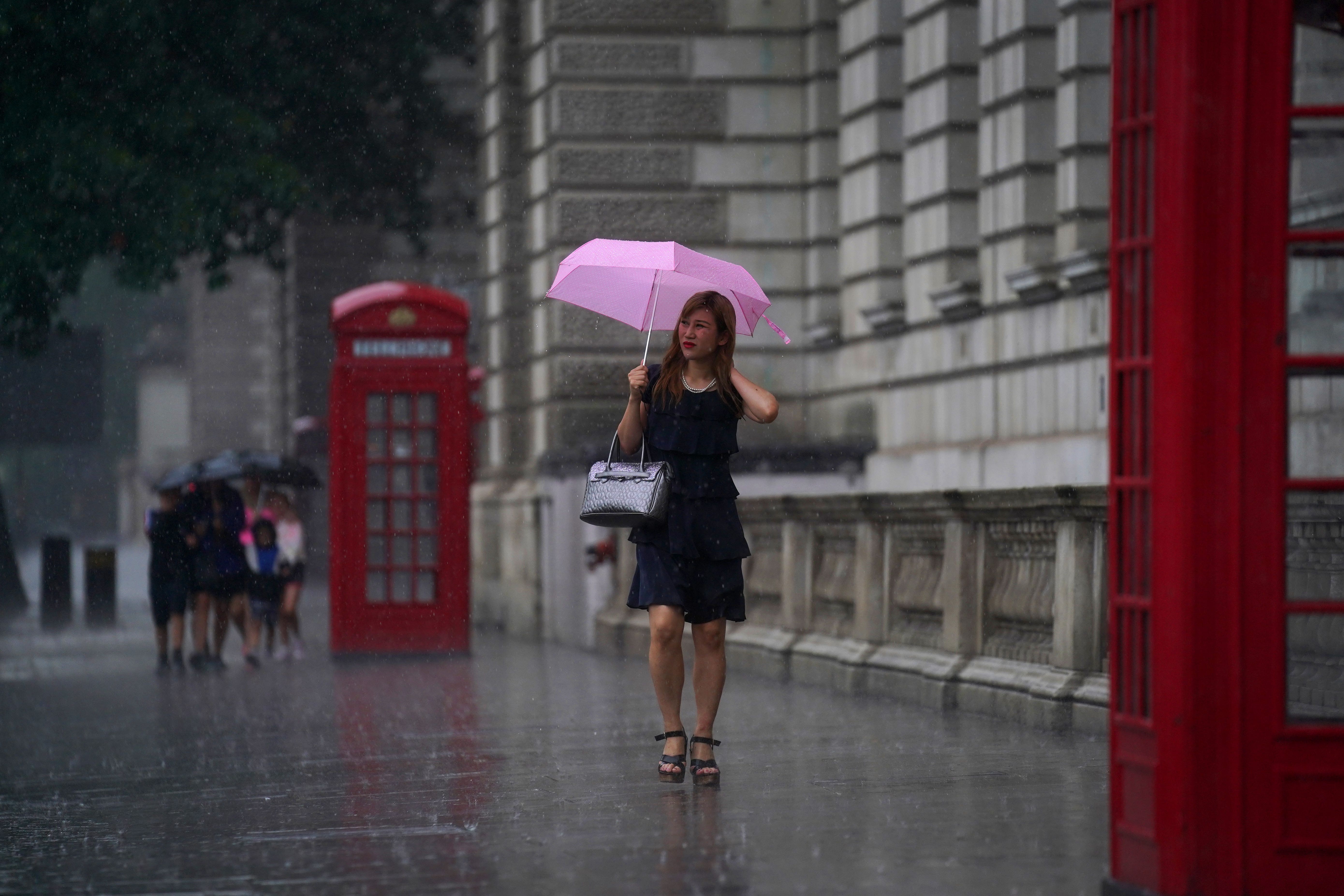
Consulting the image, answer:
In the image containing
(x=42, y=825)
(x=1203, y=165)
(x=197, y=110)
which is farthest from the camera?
(x=197, y=110)

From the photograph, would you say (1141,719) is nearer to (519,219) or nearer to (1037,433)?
(1037,433)

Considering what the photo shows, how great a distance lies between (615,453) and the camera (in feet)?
26.3

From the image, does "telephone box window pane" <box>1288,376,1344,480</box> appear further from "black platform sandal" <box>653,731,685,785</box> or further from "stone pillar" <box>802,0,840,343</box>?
"stone pillar" <box>802,0,840,343</box>

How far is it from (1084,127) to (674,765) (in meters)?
7.25

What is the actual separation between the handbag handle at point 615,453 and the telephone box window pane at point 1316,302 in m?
2.97

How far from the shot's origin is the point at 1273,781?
509cm

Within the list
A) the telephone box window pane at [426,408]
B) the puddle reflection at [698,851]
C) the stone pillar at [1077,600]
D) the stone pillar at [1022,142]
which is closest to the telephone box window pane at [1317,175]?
the puddle reflection at [698,851]

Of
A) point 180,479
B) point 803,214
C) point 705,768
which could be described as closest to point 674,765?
point 705,768

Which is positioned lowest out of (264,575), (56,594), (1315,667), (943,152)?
(56,594)

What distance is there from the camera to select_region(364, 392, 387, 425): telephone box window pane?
16969 millimetres

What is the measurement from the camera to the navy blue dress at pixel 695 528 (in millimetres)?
7734

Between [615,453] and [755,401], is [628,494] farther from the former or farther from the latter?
[755,401]

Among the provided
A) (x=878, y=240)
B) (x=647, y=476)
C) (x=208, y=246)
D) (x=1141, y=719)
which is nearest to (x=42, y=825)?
(x=647, y=476)

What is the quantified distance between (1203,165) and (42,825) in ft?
14.7
